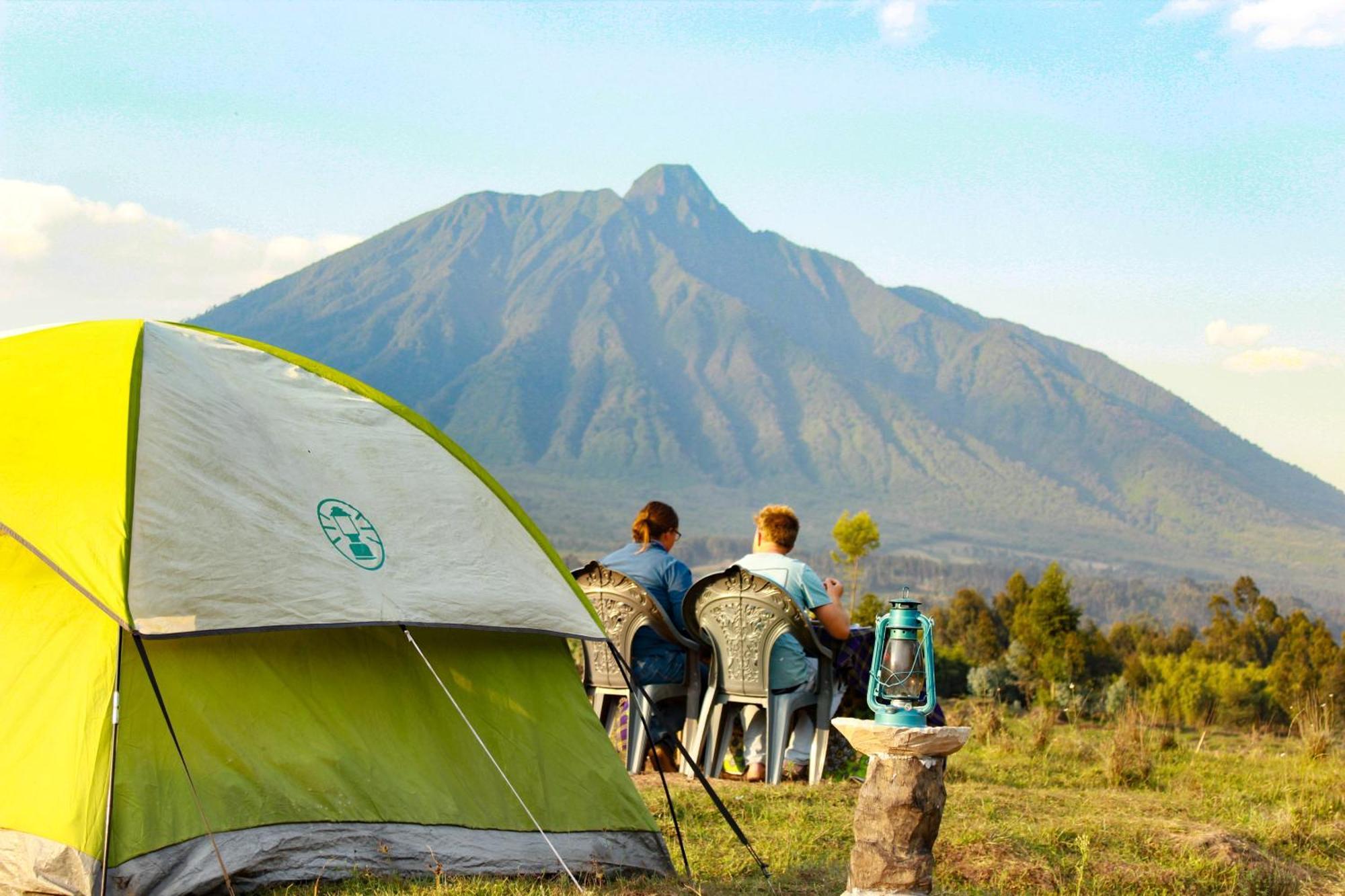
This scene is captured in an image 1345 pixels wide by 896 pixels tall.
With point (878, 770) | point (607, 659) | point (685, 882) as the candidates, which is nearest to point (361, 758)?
point (685, 882)

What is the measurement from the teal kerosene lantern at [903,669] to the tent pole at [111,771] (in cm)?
219

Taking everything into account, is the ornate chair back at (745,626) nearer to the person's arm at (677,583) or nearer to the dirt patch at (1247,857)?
the person's arm at (677,583)

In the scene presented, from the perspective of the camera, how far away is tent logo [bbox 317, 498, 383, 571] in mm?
4629

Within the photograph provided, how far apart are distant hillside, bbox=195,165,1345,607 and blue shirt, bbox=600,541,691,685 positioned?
9966 centimetres

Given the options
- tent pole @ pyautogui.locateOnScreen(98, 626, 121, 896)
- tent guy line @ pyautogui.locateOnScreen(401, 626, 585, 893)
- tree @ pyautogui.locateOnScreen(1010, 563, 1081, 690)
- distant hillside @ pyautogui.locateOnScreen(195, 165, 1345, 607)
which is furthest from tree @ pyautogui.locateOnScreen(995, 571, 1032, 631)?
distant hillside @ pyautogui.locateOnScreen(195, 165, 1345, 607)

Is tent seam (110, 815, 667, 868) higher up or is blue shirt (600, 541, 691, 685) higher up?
blue shirt (600, 541, 691, 685)

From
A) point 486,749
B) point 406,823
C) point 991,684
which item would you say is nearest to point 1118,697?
point 991,684

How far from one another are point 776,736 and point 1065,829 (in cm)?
150

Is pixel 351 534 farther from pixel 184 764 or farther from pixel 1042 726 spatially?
pixel 1042 726

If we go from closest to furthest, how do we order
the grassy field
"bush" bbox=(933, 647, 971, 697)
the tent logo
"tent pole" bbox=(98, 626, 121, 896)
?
"tent pole" bbox=(98, 626, 121, 896) → the tent logo → the grassy field → "bush" bbox=(933, 647, 971, 697)

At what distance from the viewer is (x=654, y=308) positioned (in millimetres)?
186625

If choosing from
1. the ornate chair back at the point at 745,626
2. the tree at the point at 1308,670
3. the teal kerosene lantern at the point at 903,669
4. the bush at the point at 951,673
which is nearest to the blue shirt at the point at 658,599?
the ornate chair back at the point at 745,626

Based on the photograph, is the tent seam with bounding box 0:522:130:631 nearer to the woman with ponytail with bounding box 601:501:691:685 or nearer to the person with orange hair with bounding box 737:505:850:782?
the woman with ponytail with bounding box 601:501:691:685

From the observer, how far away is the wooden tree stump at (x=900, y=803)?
398 cm
